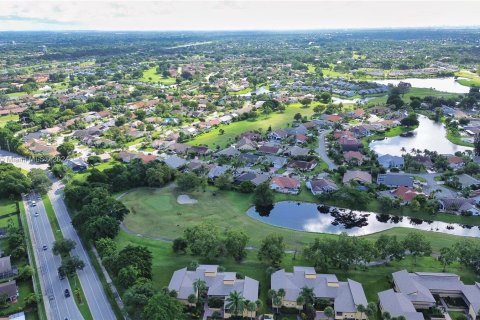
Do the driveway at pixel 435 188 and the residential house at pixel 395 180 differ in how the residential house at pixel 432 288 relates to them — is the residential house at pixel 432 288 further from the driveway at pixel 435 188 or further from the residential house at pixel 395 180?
the residential house at pixel 395 180

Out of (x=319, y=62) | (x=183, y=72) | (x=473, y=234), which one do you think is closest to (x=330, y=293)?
(x=473, y=234)

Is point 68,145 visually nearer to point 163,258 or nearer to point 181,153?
point 181,153

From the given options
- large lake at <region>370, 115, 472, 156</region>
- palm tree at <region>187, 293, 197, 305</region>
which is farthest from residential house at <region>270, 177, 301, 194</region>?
palm tree at <region>187, 293, 197, 305</region>

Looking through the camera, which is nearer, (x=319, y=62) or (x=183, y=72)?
(x=183, y=72)

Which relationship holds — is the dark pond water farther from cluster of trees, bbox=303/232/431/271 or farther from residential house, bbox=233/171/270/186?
cluster of trees, bbox=303/232/431/271

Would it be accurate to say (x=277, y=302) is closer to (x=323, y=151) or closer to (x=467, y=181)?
(x=467, y=181)

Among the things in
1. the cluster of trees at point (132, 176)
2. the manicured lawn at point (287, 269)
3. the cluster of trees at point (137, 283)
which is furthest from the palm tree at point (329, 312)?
the cluster of trees at point (132, 176)
